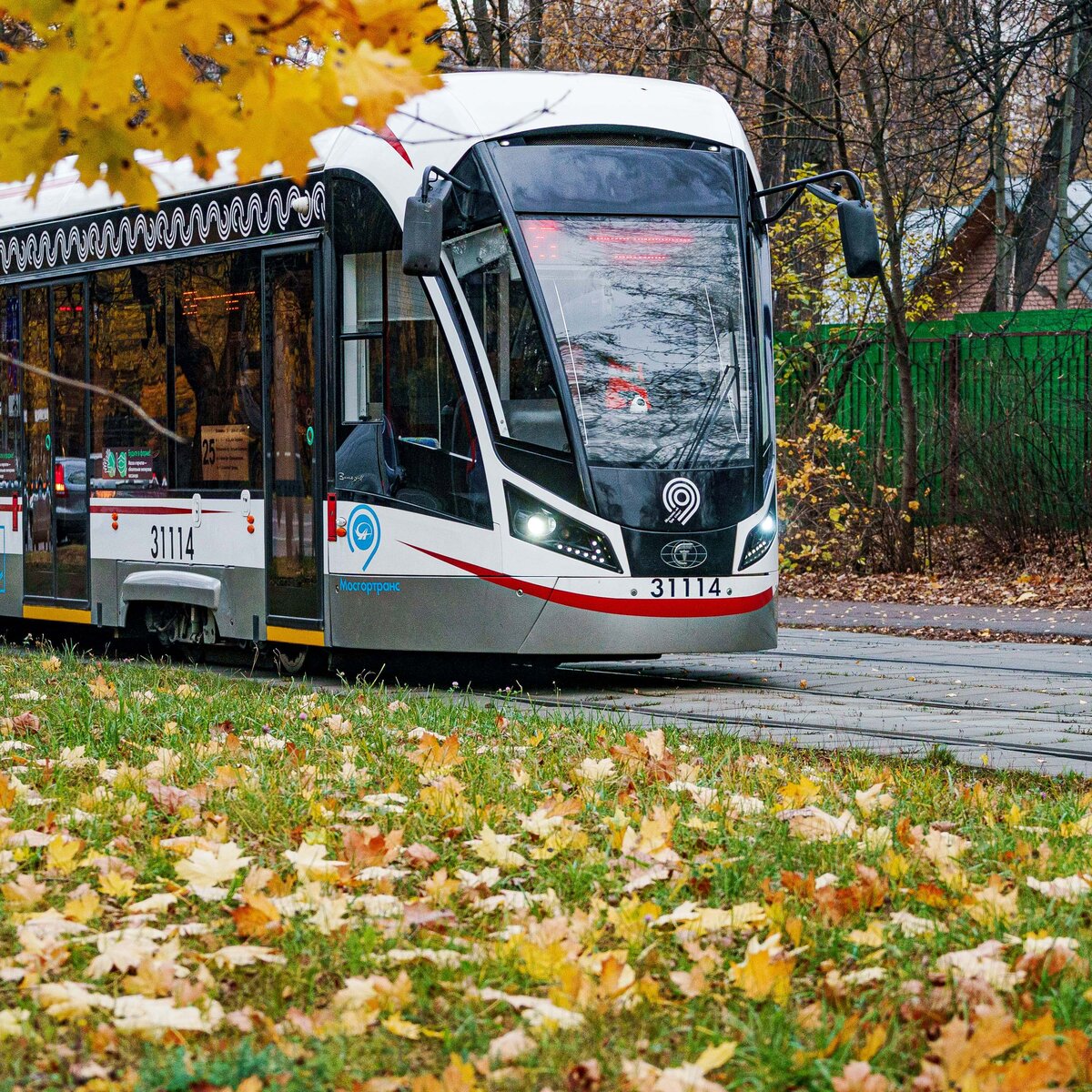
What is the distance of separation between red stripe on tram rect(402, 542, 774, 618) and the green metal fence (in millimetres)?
8682

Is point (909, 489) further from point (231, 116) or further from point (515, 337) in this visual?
point (231, 116)

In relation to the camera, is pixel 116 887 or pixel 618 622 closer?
pixel 116 887

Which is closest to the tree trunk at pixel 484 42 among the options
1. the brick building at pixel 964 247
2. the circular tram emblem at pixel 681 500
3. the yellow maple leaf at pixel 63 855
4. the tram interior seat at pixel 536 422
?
the brick building at pixel 964 247

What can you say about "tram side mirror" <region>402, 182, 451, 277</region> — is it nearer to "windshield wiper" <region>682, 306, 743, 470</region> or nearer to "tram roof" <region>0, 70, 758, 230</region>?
"tram roof" <region>0, 70, 758, 230</region>

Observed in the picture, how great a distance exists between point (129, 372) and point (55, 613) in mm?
1981

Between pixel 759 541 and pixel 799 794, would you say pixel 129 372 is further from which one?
pixel 799 794

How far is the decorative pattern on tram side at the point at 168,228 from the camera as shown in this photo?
10.8m

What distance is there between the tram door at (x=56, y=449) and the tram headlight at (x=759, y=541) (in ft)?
16.4

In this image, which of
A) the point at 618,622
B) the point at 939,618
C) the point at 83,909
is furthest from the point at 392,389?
the point at 939,618

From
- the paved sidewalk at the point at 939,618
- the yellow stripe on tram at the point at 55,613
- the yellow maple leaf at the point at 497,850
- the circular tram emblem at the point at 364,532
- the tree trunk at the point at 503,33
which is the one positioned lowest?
the paved sidewalk at the point at 939,618

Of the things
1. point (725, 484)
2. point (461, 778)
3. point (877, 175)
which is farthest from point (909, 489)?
point (461, 778)

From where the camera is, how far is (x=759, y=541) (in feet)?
33.8

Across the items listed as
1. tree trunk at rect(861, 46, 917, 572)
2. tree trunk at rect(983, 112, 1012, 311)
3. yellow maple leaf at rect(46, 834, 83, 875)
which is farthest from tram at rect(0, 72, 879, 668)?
tree trunk at rect(983, 112, 1012, 311)

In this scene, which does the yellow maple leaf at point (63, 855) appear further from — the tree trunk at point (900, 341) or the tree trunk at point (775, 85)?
the tree trunk at point (775, 85)
